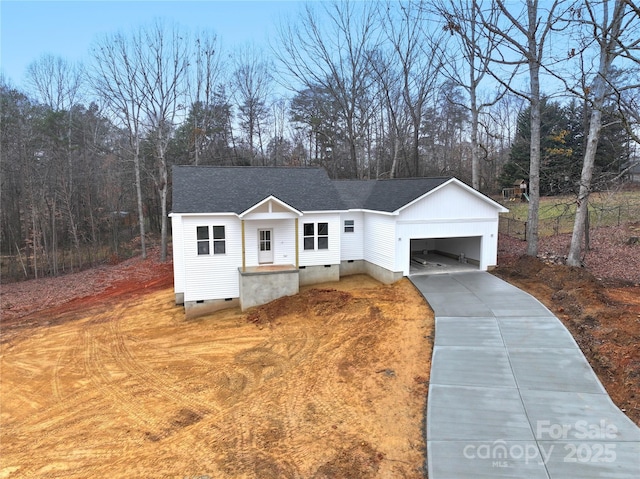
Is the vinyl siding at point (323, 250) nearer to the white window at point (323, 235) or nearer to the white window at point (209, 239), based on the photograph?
the white window at point (323, 235)

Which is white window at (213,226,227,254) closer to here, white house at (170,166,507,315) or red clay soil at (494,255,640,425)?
white house at (170,166,507,315)

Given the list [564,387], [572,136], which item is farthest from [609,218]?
[564,387]

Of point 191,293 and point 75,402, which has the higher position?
point 191,293

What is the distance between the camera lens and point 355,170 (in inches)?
1123

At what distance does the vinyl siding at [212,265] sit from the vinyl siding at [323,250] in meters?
2.56

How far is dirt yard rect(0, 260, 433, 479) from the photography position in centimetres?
601

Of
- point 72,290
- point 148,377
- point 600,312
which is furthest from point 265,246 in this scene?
point 72,290

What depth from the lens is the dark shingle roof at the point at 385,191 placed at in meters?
14.7

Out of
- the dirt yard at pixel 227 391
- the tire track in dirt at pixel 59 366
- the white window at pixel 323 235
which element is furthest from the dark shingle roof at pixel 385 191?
the tire track in dirt at pixel 59 366

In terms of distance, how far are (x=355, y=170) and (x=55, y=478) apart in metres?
25.2

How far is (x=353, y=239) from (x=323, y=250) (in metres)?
1.95

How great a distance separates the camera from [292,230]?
600 inches

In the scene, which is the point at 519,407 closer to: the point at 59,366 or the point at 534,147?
the point at 59,366

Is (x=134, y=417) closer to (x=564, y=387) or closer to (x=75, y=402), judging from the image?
(x=75, y=402)
